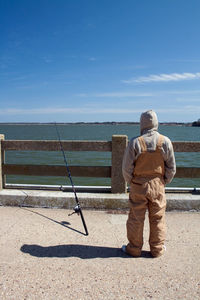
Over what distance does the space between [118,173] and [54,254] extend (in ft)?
7.26

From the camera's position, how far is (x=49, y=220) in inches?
175

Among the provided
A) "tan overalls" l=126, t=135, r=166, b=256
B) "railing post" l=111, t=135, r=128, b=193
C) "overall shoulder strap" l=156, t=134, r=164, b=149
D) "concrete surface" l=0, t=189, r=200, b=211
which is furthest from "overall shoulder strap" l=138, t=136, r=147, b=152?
"concrete surface" l=0, t=189, r=200, b=211

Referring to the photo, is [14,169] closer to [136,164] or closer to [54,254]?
[54,254]

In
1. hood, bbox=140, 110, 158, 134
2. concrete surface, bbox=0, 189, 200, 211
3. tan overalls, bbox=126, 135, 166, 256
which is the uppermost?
A: hood, bbox=140, 110, 158, 134

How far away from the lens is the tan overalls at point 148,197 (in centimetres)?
Result: 313

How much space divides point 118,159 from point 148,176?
1.95m

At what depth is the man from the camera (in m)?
3.13

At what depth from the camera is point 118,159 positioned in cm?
511

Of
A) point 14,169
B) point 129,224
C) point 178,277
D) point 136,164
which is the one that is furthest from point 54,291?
point 14,169

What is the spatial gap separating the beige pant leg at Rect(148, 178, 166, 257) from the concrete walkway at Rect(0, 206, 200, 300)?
0.61ft

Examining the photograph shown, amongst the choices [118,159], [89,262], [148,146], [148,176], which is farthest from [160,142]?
[118,159]

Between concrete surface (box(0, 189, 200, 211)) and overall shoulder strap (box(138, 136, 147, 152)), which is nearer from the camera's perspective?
overall shoulder strap (box(138, 136, 147, 152))

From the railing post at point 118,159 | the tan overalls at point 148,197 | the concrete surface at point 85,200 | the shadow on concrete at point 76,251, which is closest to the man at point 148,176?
the tan overalls at point 148,197

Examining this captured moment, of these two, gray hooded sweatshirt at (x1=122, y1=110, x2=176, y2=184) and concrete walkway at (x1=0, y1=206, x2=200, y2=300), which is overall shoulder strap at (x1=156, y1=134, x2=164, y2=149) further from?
concrete walkway at (x1=0, y1=206, x2=200, y2=300)
